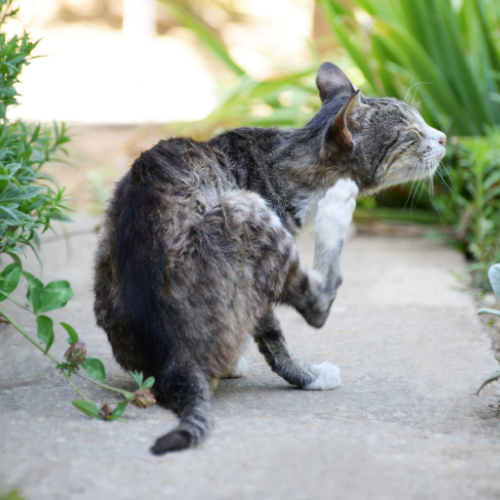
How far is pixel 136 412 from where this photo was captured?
2.17 metres

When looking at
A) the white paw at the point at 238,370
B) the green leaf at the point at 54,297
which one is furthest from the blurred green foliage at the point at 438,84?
the green leaf at the point at 54,297

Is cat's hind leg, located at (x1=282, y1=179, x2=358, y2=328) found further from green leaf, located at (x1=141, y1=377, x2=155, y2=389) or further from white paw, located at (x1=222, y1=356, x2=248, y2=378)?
green leaf, located at (x1=141, y1=377, x2=155, y2=389)

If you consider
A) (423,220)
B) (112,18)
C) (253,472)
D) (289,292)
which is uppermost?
(112,18)

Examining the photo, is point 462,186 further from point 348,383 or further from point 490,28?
point 348,383

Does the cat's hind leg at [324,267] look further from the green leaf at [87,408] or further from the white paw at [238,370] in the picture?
the green leaf at [87,408]

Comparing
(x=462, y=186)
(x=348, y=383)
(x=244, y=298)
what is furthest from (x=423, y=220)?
(x=244, y=298)

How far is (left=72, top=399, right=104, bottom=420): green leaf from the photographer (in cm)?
205

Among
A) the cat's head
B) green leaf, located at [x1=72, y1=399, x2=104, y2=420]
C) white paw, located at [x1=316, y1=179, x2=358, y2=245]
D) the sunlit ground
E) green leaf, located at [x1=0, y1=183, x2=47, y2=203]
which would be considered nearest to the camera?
green leaf, located at [x1=72, y1=399, x2=104, y2=420]

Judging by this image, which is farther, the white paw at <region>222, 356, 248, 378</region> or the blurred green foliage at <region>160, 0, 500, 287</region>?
the blurred green foliage at <region>160, 0, 500, 287</region>

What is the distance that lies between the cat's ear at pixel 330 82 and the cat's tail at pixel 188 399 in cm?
158

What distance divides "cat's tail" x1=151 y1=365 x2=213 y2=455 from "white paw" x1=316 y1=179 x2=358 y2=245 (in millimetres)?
745

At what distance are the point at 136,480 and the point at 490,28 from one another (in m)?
4.59

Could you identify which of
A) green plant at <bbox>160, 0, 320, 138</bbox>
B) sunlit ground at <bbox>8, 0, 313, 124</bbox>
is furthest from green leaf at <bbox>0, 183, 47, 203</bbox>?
sunlit ground at <bbox>8, 0, 313, 124</bbox>

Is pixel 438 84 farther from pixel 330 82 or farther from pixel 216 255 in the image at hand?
pixel 216 255
